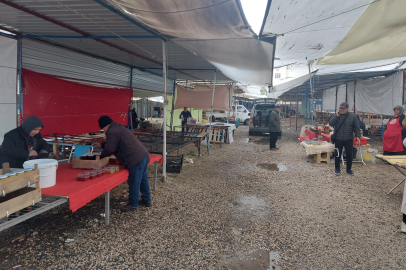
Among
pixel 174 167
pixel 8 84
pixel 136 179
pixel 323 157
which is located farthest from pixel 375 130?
pixel 8 84

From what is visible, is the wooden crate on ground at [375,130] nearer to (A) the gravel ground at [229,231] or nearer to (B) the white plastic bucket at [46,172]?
(A) the gravel ground at [229,231]

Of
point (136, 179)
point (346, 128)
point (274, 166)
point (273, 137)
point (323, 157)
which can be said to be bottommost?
point (274, 166)

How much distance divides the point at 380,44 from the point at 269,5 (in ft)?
14.9

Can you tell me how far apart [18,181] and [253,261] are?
2580 millimetres

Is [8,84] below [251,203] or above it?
above

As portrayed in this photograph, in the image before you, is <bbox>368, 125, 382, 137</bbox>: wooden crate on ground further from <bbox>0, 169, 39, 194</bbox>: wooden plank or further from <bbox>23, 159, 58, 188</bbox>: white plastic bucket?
<bbox>0, 169, 39, 194</bbox>: wooden plank

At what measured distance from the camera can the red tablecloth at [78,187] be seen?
99.8 inches

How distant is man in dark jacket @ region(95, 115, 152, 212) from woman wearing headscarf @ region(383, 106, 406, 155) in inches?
272

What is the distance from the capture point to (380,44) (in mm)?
6133

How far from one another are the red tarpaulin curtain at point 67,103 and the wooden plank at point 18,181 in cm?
385

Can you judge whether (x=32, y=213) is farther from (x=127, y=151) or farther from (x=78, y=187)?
(x=127, y=151)

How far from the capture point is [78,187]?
2.73 m

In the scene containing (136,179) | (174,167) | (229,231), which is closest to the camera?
(229,231)

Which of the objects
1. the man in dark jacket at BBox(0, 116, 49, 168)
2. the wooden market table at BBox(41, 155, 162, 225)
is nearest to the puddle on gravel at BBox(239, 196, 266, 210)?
the wooden market table at BBox(41, 155, 162, 225)
